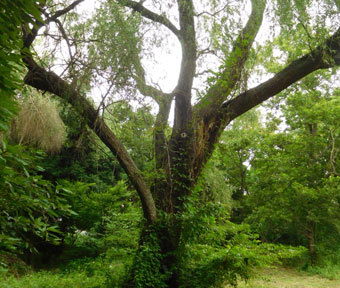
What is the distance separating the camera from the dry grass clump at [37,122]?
17.3 ft

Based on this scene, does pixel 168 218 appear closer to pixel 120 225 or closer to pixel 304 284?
pixel 120 225

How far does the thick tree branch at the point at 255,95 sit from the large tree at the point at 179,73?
0.01 m

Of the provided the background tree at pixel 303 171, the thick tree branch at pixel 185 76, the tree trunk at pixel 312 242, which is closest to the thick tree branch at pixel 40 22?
the thick tree branch at pixel 185 76

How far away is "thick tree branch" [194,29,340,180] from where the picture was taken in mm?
4332

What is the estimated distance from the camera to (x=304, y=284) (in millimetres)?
7508

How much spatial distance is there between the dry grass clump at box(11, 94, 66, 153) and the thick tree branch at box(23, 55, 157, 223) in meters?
1.39

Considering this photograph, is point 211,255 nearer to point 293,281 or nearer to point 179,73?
point 179,73

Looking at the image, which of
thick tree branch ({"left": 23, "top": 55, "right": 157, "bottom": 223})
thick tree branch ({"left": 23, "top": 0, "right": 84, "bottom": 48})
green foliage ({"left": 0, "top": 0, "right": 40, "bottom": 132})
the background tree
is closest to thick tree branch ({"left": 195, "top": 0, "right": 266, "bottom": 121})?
thick tree branch ({"left": 23, "top": 55, "right": 157, "bottom": 223})

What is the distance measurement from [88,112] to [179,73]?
1861 millimetres

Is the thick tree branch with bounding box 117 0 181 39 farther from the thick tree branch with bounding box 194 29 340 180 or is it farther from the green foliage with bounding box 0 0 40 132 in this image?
the green foliage with bounding box 0 0 40 132

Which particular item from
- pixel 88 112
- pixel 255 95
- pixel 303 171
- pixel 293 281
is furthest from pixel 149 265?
pixel 303 171

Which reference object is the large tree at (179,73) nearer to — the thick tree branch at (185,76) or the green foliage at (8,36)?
the thick tree branch at (185,76)

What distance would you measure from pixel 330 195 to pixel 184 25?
6521 millimetres

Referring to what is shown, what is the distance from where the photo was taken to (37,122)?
545 cm
